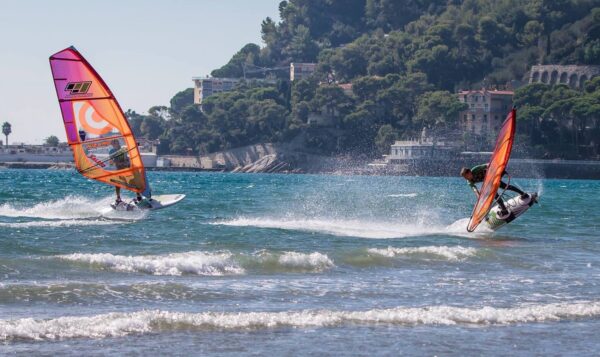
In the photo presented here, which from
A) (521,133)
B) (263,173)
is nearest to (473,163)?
(521,133)

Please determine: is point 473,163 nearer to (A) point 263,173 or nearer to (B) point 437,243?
(A) point 263,173

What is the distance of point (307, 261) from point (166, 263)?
312cm

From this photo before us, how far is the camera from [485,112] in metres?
172

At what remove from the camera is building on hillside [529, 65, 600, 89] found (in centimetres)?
17912

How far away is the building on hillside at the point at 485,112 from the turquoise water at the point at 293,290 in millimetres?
137518

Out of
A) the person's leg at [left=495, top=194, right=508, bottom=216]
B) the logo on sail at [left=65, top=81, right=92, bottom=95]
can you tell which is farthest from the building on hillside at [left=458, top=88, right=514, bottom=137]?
the logo on sail at [left=65, top=81, right=92, bottom=95]

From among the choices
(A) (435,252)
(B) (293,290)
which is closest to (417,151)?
(A) (435,252)

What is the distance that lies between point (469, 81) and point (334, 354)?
597 feet

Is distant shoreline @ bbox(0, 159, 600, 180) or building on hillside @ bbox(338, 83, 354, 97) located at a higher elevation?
building on hillside @ bbox(338, 83, 354, 97)

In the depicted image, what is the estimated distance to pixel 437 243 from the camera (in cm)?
3089

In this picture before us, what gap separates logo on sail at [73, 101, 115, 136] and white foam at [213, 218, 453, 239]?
6.52 m

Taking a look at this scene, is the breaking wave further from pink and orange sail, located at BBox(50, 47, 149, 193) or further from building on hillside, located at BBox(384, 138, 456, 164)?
building on hillside, located at BBox(384, 138, 456, 164)

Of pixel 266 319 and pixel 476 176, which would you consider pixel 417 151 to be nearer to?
pixel 476 176

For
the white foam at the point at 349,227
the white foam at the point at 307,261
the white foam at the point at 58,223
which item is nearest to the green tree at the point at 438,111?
the white foam at the point at 349,227
